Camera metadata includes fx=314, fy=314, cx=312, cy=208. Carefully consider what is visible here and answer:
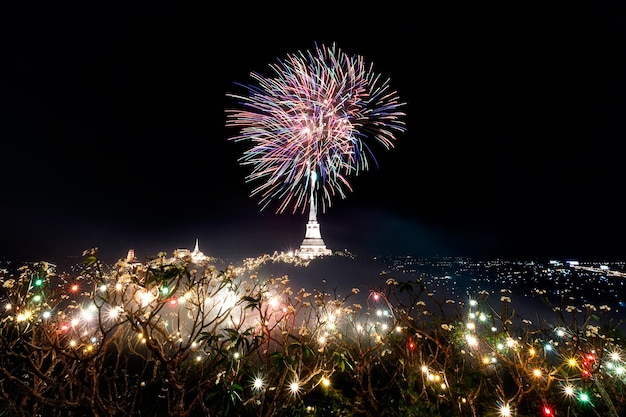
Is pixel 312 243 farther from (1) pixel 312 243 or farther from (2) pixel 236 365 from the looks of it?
(2) pixel 236 365

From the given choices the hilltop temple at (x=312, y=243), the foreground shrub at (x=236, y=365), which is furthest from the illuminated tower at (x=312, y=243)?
the foreground shrub at (x=236, y=365)

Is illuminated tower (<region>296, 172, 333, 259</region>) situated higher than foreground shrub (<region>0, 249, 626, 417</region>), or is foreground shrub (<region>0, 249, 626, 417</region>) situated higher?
foreground shrub (<region>0, 249, 626, 417</region>)

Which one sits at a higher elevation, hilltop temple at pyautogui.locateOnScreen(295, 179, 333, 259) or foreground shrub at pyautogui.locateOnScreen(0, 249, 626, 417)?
foreground shrub at pyautogui.locateOnScreen(0, 249, 626, 417)

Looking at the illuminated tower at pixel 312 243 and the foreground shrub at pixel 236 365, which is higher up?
the foreground shrub at pixel 236 365

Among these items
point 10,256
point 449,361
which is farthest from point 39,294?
point 10,256

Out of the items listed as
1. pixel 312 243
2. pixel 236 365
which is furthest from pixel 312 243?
pixel 236 365

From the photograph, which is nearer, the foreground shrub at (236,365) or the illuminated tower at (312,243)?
the foreground shrub at (236,365)

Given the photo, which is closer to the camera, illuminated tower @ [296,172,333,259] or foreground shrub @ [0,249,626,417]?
foreground shrub @ [0,249,626,417]

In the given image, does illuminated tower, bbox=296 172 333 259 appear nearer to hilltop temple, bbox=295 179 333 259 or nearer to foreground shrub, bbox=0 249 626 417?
hilltop temple, bbox=295 179 333 259

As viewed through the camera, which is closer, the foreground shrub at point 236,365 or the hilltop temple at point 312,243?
the foreground shrub at point 236,365

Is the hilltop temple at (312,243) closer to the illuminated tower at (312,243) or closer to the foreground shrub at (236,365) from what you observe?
the illuminated tower at (312,243)

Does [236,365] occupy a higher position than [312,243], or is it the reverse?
[236,365]

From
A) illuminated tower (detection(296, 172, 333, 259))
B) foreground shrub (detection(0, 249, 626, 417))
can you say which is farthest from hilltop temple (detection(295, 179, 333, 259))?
foreground shrub (detection(0, 249, 626, 417))
